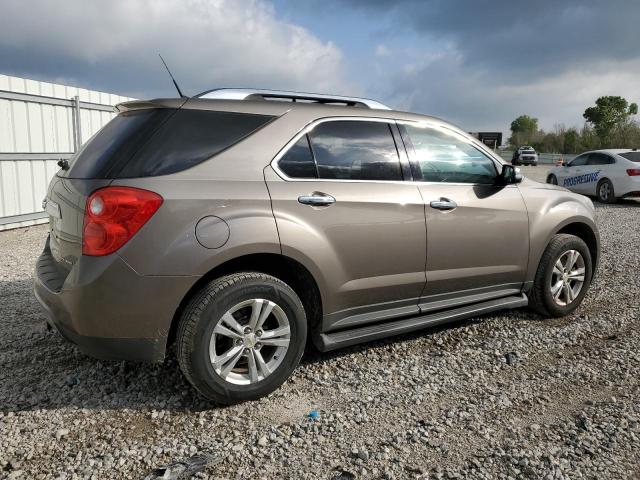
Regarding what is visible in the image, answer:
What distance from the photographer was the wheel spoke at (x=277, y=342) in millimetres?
2984

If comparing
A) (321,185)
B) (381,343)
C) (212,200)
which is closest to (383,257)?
(321,185)

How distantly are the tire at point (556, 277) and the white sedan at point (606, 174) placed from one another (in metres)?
10.9

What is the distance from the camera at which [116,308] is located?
2.65 metres

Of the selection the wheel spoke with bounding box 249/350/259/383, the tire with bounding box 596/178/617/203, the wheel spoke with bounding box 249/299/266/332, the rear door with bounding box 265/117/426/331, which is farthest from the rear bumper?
the tire with bounding box 596/178/617/203

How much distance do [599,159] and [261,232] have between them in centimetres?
1474

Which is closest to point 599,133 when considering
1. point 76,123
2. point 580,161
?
point 580,161

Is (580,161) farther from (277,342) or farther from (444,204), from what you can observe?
(277,342)

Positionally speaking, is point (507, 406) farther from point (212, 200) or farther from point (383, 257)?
Answer: point (212, 200)

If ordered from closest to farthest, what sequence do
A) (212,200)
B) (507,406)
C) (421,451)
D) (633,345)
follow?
(421,451) → (212,200) → (507,406) → (633,345)

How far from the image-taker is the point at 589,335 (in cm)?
420

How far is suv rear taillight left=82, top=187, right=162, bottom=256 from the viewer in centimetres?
262

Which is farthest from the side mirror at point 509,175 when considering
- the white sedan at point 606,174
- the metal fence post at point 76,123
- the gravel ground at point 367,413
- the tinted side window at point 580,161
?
the tinted side window at point 580,161

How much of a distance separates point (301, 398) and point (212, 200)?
1311 millimetres

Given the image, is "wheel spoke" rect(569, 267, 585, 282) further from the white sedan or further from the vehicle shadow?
the white sedan
